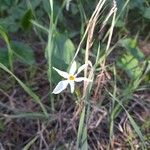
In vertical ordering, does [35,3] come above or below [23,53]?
above

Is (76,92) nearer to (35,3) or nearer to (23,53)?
(23,53)

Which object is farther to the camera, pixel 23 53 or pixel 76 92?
pixel 23 53

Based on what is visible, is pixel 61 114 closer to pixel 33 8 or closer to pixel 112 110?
pixel 112 110

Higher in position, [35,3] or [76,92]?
[35,3]

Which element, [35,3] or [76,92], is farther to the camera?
[35,3]

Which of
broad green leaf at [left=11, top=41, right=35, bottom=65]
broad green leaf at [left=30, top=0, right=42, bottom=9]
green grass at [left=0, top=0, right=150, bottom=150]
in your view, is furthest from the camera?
broad green leaf at [left=30, top=0, right=42, bottom=9]

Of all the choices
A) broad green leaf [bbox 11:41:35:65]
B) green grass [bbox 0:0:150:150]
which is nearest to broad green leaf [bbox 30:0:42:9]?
green grass [bbox 0:0:150:150]

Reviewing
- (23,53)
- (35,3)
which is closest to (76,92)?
(23,53)

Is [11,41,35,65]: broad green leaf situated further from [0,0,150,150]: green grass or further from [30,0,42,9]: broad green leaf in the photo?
[30,0,42,9]: broad green leaf

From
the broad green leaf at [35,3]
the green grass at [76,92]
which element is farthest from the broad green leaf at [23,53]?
the broad green leaf at [35,3]
